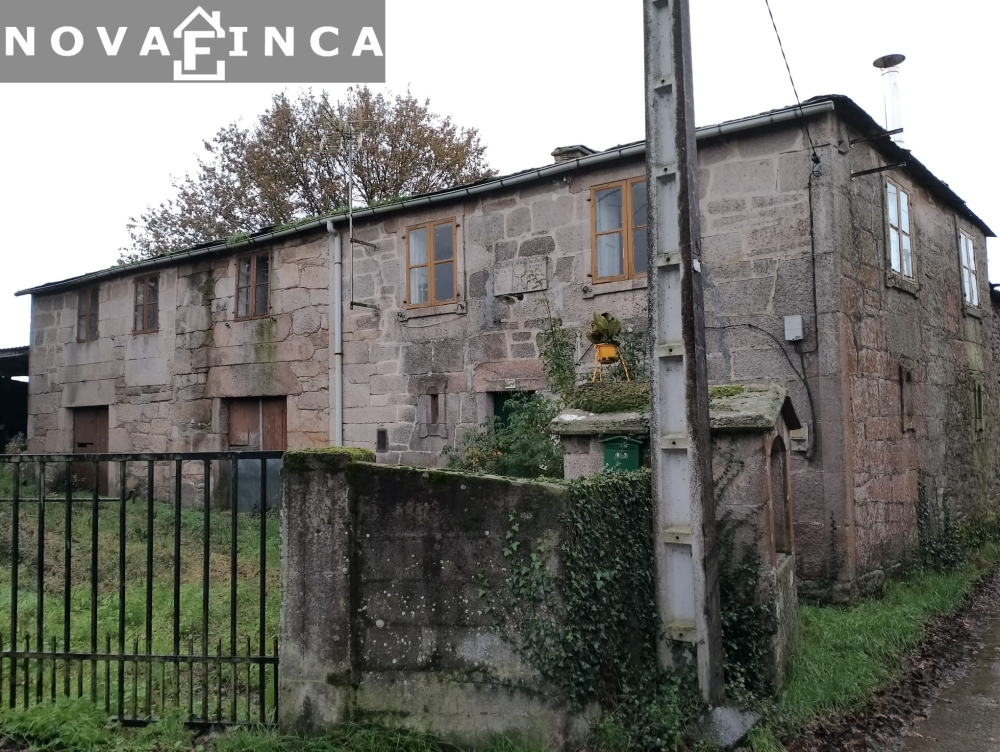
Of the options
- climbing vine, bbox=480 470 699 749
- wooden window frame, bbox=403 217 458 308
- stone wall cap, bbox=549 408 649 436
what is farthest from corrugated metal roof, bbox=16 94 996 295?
climbing vine, bbox=480 470 699 749

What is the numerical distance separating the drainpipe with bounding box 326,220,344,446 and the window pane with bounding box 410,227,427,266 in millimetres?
1126

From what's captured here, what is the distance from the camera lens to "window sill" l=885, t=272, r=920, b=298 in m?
8.98

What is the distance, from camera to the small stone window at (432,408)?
10352 millimetres

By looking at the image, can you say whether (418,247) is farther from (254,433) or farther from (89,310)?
(89,310)

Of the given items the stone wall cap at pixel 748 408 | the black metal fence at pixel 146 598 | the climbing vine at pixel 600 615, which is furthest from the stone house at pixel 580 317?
the climbing vine at pixel 600 615

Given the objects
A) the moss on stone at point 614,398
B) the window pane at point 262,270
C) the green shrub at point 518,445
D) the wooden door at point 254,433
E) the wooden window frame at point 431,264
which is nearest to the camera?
the moss on stone at point 614,398

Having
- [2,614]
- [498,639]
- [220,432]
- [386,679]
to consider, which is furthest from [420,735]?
[220,432]

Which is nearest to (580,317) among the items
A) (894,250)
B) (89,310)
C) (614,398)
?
(614,398)

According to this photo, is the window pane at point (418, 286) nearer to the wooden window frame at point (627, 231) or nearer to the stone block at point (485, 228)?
the stone block at point (485, 228)

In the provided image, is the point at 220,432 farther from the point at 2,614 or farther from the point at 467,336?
the point at 2,614

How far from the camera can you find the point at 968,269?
11859 millimetres

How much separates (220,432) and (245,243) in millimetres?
2869

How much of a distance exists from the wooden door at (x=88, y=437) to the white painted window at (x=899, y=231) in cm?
1223

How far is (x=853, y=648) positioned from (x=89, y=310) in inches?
522
